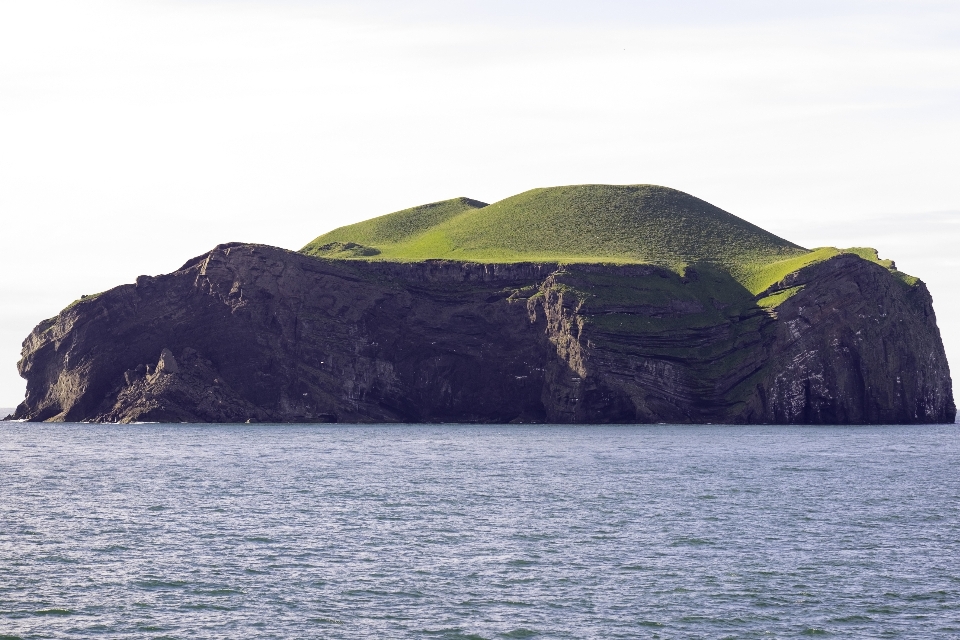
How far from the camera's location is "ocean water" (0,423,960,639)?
128ft

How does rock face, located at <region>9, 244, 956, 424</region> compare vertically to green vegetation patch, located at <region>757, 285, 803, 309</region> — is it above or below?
below

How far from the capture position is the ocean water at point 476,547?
128 feet

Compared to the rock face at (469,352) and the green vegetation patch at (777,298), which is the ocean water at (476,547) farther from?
the green vegetation patch at (777,298)

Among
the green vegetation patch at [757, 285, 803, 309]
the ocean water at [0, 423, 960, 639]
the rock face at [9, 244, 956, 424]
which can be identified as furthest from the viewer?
the green vegetation patch at [757, 285, 803, 309]

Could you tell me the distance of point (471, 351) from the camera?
186 meters

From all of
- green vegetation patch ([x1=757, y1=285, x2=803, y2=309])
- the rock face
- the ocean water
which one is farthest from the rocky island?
the ocean water

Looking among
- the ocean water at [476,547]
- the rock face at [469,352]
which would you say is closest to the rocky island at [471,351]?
the rock face at [469,352]

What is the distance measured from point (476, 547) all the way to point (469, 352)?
133 m

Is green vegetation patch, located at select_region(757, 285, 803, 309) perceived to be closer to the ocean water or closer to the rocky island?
the rocky island

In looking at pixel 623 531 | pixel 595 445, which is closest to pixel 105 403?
pixel 595 445

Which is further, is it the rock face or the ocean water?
the rock face

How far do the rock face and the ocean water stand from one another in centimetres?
7459

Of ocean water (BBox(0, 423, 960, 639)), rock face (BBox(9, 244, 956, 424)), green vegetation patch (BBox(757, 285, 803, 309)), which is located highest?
green vegetation patch (BBox(757, 285, 803, 309))

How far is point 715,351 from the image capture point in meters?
184
